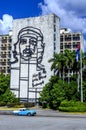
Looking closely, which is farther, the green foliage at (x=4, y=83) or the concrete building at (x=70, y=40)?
the concrete building at (x=70, y=40)

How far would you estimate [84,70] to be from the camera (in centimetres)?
8994

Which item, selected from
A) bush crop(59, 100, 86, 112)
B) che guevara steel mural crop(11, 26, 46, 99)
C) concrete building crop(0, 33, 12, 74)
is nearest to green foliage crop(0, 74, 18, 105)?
che guevara steel mural crop(11, 26, 46, 99)

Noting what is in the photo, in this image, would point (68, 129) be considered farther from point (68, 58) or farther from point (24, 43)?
point (24, 43)

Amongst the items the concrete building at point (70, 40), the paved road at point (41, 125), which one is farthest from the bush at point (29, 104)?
the concrete building at point (70, 40)

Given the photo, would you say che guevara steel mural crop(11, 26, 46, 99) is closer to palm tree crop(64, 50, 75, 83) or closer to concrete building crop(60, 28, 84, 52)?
palm tree crop(64, 50, 75, 83)

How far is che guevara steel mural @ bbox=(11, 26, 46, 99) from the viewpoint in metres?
99.9

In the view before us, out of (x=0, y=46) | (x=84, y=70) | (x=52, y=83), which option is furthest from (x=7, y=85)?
(x=0, y=46)

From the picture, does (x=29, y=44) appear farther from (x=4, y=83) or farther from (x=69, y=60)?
(x=69, y=60)

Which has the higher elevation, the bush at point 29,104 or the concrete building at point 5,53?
the concrete building at point 5,53

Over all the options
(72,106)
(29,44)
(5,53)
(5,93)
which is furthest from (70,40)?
(72,106)

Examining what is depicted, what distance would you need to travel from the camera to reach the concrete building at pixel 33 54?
99.9 meters

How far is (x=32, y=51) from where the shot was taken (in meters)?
101

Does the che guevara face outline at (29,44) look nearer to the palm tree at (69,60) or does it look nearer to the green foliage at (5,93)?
the green foliage at (5,93)

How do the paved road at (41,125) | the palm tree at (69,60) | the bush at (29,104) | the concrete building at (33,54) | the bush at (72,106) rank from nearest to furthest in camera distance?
the paved road at (41,125) < the bush at (72,106) < the palm tree at (69,60) < the bush at (29,104) < the concrete building at (33,54)
